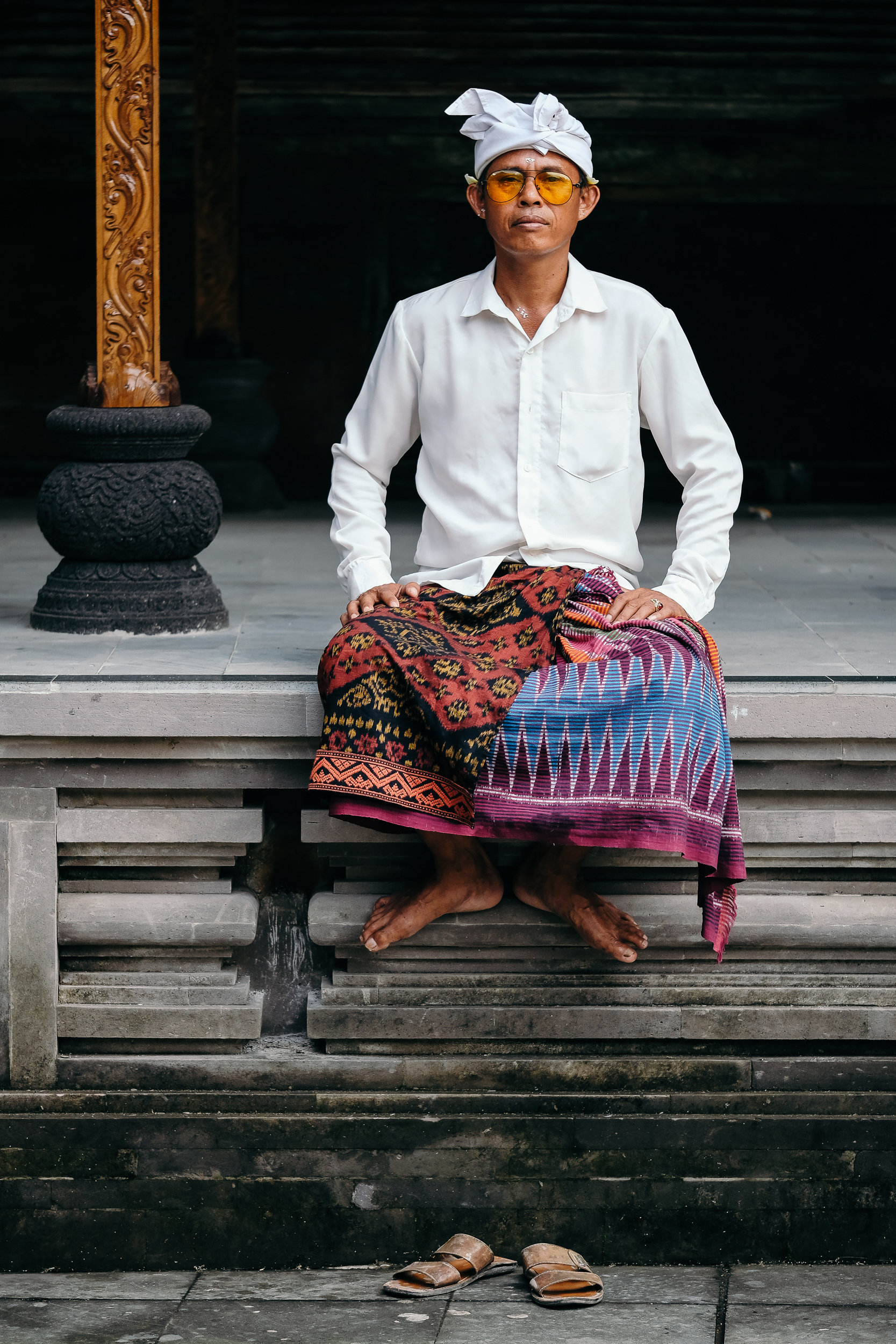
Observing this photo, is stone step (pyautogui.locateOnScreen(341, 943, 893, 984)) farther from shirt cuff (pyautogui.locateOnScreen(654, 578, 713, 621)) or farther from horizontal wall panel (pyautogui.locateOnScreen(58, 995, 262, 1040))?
shirt cuff (pyautogui.locateOnScreen(654, 578, 713, 621))

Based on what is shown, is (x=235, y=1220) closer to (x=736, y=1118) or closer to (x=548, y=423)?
(x=736, y=1118)

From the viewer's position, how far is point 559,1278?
10.0 feet

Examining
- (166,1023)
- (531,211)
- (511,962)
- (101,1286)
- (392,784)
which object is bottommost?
(101,1286)

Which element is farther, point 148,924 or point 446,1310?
point 148,924

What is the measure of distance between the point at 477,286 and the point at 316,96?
15.3 feet

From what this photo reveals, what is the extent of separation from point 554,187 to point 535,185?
40mm

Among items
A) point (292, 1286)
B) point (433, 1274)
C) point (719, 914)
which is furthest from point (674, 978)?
point (292, 1286)

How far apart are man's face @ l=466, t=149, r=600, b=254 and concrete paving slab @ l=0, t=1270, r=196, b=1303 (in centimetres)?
209

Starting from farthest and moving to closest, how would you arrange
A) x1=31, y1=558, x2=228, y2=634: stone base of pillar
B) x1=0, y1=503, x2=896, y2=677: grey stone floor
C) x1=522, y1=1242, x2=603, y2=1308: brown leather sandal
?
x1=31, y1=558, x2=228, y2=634: stone base of pillar < x1=0, y1=503, x2=896, y2=677: grey stone floor < x1=522, y1=1242, x2=603, y2=1308: brown leather sandal

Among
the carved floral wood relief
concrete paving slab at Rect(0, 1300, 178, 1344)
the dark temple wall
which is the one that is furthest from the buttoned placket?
the dark temple wall

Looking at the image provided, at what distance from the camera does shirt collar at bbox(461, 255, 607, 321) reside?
3252mm

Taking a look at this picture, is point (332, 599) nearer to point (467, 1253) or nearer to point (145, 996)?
point (145, 996)

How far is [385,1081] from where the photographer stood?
3.25m

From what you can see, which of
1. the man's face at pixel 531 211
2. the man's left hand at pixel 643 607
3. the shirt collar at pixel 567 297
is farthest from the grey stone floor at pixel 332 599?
the man's face at pixel 531 211
